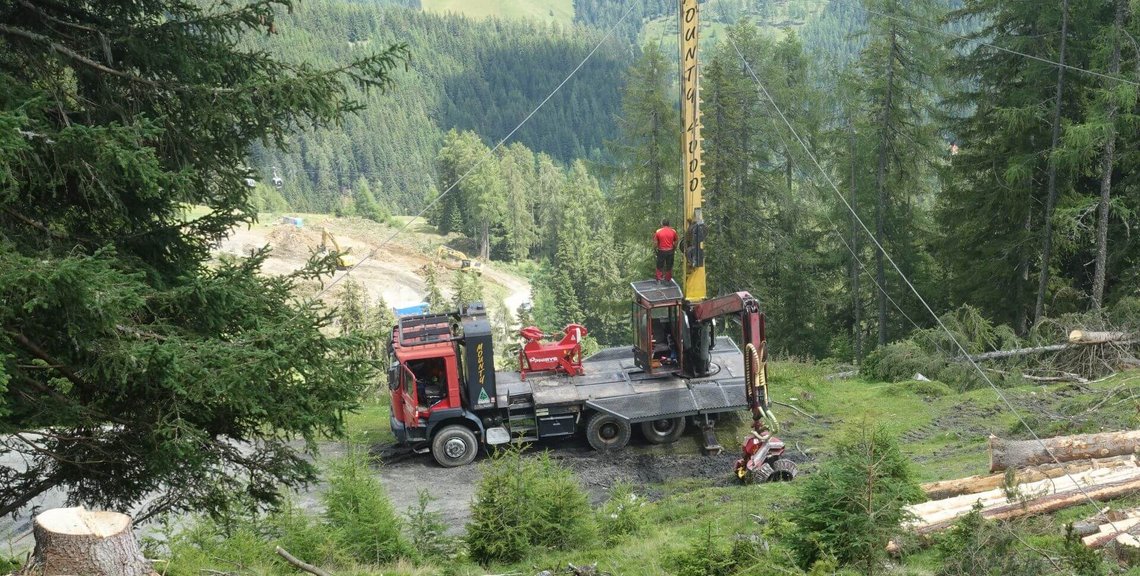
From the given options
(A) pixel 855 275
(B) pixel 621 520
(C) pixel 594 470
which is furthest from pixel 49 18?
(A) pixel 855 275

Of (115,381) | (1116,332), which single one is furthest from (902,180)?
(115,381)

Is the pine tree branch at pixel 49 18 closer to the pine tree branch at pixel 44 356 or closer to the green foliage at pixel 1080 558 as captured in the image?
the pine tree branch at pixel 44 356

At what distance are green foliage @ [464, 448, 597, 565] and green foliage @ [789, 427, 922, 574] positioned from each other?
3008mm

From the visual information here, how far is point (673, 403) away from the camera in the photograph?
16.5 meters

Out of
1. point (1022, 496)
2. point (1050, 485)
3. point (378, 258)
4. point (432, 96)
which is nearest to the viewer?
point (1022, 496)

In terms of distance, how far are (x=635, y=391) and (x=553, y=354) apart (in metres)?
1.81

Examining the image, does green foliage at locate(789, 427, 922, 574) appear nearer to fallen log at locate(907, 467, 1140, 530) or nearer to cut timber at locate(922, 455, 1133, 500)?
fallen log at locate(907, 467, 1140, 530)

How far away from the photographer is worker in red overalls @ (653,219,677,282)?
16953mm

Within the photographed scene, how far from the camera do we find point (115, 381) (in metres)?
7.35

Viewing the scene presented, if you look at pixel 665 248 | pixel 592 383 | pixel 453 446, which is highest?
pixel 665 248

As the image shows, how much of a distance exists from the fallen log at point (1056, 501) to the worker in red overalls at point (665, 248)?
833 centimetres

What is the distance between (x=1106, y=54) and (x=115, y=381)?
2123 centimetres

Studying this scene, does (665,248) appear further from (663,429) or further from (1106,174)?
(1106,174)

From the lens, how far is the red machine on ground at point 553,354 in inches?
693
